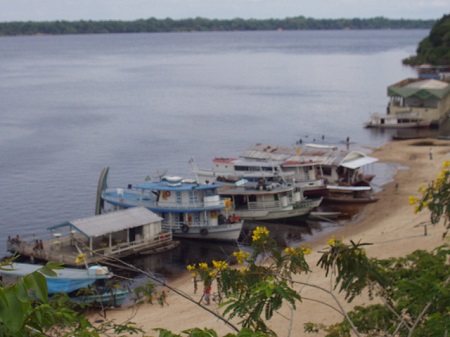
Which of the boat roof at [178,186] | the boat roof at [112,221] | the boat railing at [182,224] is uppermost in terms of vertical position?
the boat roof at [178,186]

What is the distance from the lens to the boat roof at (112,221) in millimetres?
34156

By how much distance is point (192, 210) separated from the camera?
38531mm

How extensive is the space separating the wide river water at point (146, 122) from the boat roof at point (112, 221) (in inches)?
81.4

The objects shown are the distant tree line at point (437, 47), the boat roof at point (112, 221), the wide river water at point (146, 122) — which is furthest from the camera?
the distant tree line at point (437, 47)

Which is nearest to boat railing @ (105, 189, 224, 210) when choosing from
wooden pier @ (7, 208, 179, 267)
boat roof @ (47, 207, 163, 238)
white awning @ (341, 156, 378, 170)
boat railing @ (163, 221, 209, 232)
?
boat railing @ (163, 221, 209, 232)

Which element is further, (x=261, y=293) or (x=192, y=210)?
(x=192, y=210)

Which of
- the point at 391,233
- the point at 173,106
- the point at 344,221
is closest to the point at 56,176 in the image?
the point at 344,221

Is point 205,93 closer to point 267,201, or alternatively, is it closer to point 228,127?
point 228,127

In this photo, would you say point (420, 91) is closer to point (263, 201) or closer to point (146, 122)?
point (146, 122)

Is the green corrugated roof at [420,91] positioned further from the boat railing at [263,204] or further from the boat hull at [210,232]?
the boat hull at [210,232]

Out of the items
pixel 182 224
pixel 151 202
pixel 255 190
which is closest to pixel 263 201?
pixel 255 190

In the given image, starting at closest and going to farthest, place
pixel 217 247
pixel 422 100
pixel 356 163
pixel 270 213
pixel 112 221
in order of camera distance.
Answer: pixel 112 221 < pixel 217 247 < pixel 270 213 < pixel 356 163 < pixel 422 100

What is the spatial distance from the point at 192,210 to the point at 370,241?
935cm

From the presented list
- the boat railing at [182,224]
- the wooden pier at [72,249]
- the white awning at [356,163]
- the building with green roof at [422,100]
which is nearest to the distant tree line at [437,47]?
the building with green roof at [422,100]
